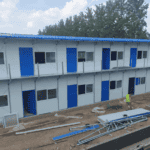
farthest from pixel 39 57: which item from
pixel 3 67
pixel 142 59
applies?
pixel 142 59

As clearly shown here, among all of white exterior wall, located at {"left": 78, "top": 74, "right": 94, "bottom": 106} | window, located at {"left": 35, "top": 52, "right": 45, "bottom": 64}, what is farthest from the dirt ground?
window, located at {"left": 35, "top": 52, "right": 45, "bottom": 64}

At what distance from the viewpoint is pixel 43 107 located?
516 inches

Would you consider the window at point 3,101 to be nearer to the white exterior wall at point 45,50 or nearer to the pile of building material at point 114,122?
the white exterior wall at point 45,50

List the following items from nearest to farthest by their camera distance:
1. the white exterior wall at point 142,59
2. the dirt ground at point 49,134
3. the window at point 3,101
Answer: the dirt ground at point 49,134, the window at point 3,101, the white exterior wall at point 142,59

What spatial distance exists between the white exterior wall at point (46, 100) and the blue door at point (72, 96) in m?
1.45

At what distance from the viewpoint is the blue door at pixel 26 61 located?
11680mm

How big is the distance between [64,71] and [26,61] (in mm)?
3668

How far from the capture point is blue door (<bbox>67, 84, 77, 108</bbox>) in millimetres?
14412

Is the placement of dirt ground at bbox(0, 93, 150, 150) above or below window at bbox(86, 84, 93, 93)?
below

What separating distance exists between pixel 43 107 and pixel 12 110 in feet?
8.76

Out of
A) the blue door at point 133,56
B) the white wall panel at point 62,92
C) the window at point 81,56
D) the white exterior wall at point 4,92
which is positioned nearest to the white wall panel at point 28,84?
the white exterior wall at point 4,92

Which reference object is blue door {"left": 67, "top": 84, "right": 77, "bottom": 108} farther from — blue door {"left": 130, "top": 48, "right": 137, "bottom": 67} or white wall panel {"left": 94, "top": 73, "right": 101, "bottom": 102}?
blue door {"left": 130, "top": 48, "right": 137, "bottom": 67}

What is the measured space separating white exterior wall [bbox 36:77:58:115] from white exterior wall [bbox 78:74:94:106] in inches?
108

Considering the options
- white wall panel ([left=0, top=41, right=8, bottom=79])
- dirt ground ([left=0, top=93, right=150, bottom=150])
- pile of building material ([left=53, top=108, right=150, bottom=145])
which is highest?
white wall panel ([left=0, top=41, right=8, bottom=79])
